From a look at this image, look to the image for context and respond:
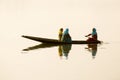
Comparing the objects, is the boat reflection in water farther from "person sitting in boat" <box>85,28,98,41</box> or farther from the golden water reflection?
"person sitting in boat" <box>85,28,98,41</box>

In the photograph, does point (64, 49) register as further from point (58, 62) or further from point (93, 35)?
point (93, 35)

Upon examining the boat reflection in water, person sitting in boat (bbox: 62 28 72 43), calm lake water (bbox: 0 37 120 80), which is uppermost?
person sitting in boat (bbox: 62 28 72 43)

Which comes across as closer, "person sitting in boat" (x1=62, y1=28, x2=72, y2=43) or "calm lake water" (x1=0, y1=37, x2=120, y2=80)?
"calm lake water" (x1=0, y1=37, x2=120, y2=80)

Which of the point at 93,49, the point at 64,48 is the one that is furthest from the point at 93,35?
the point at 64,48

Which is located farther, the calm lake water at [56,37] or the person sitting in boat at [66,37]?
the person sitting in boat at [66,37]

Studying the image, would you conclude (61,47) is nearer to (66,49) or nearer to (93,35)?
(66,49)

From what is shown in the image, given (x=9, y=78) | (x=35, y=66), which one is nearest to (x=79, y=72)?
(x=35, y=66)

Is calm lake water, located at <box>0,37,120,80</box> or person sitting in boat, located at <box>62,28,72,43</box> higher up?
person sitting in boat, located at <box>62,28,72,43</box>

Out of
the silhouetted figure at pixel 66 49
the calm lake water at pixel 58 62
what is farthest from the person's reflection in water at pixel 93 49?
the silhouetted figure at pixel 66 49

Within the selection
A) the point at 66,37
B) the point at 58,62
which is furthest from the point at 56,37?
the point at 58,62

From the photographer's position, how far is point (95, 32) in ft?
6.17

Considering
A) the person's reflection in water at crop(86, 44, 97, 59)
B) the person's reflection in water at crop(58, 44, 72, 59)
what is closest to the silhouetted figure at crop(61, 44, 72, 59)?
the person's reflection in water at crop(58, 44, 72, 59)

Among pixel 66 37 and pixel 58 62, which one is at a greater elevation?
pixel 66 37

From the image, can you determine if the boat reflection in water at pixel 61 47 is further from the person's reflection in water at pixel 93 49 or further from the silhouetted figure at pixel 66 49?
the person's reflection in water at pixel 93 49
